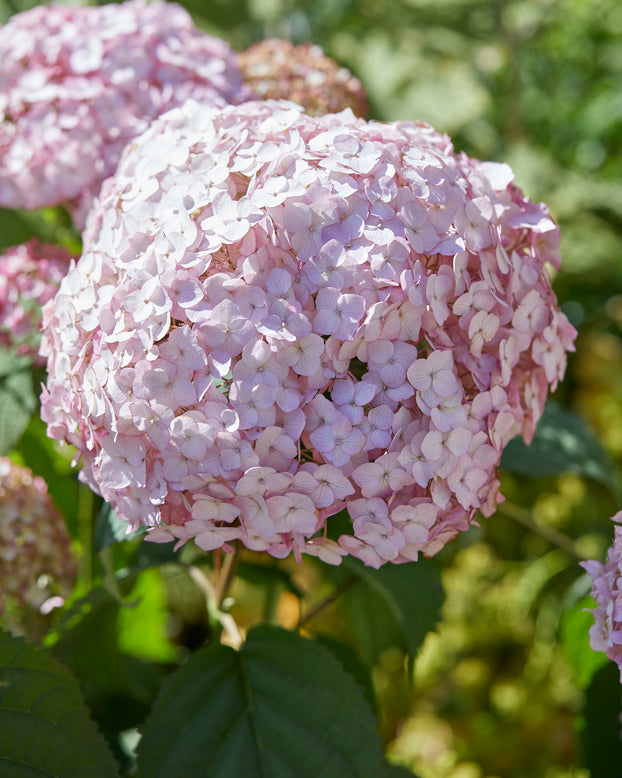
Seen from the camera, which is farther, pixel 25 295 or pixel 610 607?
pixel 25 295

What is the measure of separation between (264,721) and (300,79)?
2.15 feet

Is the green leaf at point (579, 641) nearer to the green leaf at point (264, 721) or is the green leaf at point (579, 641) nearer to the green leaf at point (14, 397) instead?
the green leaf at point (264, 721)

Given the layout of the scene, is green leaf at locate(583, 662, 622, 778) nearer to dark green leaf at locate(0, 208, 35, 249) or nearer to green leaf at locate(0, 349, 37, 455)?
green leaf at locate(0, 349, 37, 455)

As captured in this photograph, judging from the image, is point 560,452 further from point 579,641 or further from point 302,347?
point 302,347

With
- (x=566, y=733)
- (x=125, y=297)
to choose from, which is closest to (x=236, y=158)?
(x=125, y=297)

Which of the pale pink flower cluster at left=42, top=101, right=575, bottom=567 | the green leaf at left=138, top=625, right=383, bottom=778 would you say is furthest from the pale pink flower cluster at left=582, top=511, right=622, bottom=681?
the green leaf at left=138, top=625, right=383, bottom=778

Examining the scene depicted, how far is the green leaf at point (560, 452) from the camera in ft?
2.74

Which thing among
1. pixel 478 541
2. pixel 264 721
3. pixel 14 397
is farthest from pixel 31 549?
pixel 478 541

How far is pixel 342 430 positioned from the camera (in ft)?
1.61

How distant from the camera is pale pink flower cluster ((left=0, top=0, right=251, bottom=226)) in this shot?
29.6 inches

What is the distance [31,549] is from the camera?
0.78m

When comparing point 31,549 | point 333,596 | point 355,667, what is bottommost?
point 355,667

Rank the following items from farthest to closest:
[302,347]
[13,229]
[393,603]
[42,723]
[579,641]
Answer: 1. [13,229]
2. [579,641]
3. [393,603]
4. [42,723]
5. [302,347]

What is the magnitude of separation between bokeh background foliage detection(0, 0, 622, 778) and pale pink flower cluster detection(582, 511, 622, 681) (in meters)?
0.23
